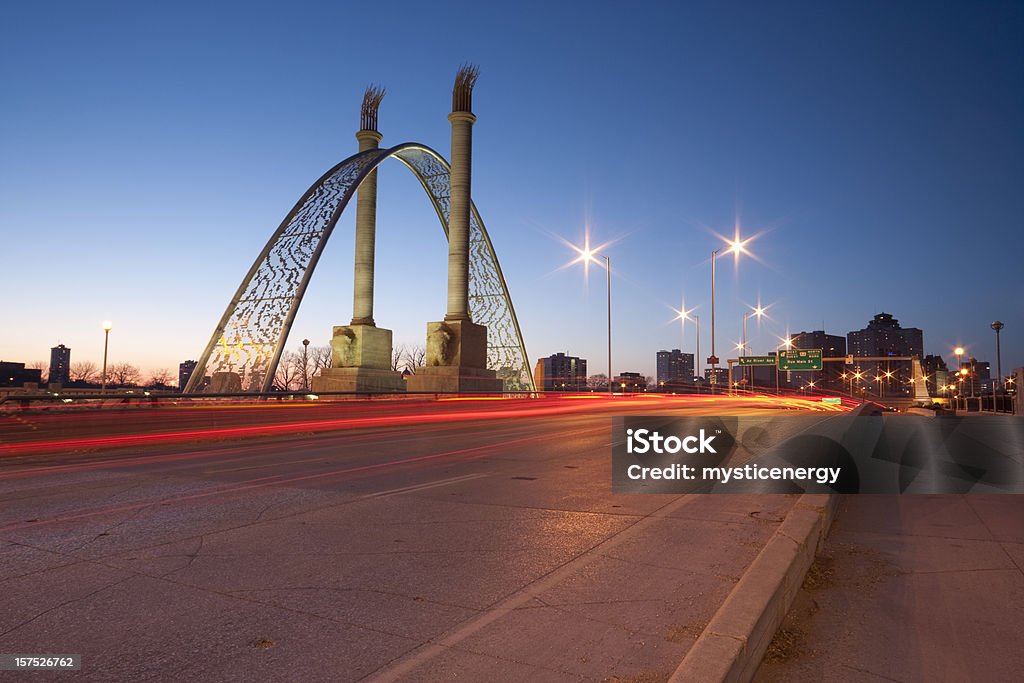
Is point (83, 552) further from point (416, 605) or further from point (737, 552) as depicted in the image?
point (737, 552)

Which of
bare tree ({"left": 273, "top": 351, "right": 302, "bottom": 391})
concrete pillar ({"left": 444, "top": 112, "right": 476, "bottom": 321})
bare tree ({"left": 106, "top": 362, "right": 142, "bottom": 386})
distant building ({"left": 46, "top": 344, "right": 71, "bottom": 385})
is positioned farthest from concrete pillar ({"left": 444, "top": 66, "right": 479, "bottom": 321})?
distant building ({"left": 46, "top": 344, "right": 71, "bottom": 385})

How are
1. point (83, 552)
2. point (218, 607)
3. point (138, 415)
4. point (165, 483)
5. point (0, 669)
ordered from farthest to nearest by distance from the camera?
1. point (138, 415)
2. point (165, 483)
3. point (83, 552)
4. point (218, 607)
5. point (0, 669)

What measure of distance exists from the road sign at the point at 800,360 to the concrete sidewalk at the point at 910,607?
205ft

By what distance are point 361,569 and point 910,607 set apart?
3.98m

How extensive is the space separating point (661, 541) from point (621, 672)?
3154 mm

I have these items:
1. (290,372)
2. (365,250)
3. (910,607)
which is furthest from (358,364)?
(290,372)

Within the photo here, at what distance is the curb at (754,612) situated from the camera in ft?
10.7

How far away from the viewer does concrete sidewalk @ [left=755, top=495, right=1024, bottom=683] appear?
3783 millimetres

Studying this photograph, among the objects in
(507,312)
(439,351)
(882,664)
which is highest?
(507,312)

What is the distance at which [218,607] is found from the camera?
174 inches

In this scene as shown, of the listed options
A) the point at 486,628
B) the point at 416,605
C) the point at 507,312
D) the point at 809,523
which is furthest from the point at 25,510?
the point at 507,312

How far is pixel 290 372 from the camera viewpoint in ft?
432

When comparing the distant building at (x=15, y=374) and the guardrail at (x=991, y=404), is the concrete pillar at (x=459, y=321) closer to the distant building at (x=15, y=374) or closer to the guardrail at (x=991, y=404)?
the guardrail at (x=991, y=404)

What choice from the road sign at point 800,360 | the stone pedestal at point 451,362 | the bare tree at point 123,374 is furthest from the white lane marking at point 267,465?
the bare tree at point 123,374
